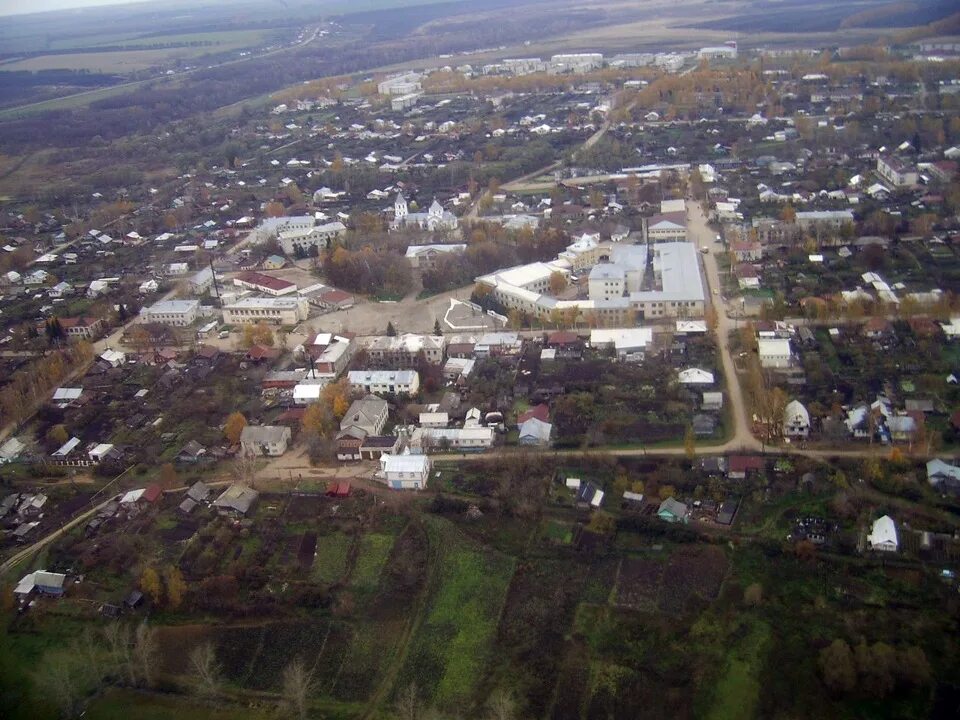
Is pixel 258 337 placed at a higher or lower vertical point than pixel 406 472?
lower

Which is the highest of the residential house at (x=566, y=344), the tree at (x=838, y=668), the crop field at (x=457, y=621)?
the tree at (x=838, y=668)

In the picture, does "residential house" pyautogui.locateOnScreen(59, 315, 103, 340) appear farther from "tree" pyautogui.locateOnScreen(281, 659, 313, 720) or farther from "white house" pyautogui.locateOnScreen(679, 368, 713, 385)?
"white house" pyautogui.locateOnScreen(679, 368, 713, 385)

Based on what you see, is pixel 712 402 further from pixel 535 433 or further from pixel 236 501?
pixel 236 501

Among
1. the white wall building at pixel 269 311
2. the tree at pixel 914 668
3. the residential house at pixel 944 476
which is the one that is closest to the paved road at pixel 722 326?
the residential house at pixel 944 476

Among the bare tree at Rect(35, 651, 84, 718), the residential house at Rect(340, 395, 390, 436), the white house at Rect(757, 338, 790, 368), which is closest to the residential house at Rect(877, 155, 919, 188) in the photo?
the white house at Rect(757, 338, 790, 368)

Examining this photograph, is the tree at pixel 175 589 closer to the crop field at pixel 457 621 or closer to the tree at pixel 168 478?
the tree at pixel 168 478

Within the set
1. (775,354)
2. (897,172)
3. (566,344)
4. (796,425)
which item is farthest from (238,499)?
(897,172)
